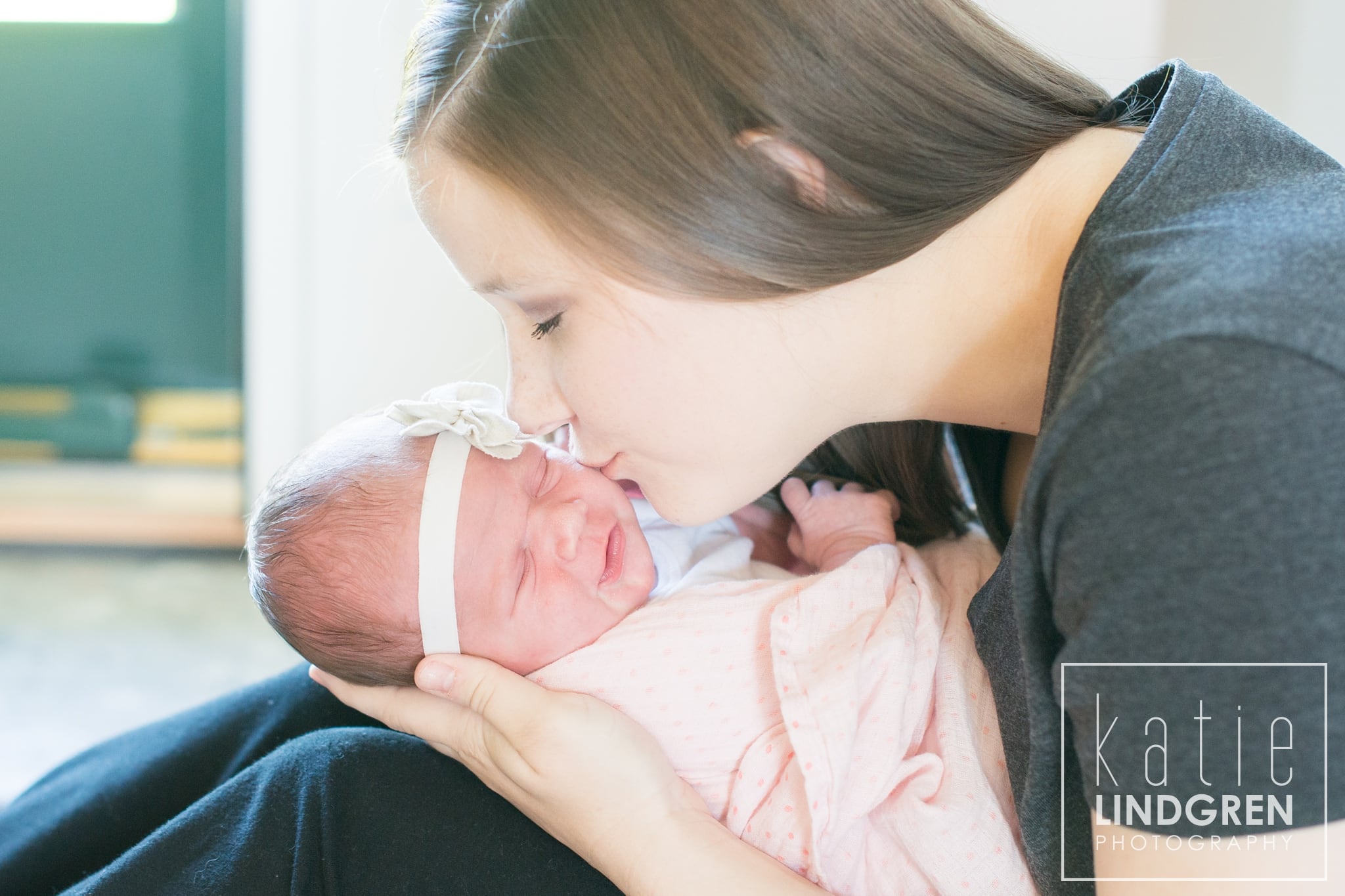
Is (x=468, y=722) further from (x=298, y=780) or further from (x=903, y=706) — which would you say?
(x=903, y=706)

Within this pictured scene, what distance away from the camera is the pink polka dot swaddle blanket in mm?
941

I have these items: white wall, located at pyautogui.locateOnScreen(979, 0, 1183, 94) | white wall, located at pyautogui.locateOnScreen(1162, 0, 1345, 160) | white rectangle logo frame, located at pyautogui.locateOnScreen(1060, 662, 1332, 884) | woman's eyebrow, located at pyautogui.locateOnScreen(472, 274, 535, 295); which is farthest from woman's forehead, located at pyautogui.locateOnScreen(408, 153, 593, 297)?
white wall, located at pyautogui.locateOnScreen(1162, 0, 1345, 160)

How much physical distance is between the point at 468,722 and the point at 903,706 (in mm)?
425

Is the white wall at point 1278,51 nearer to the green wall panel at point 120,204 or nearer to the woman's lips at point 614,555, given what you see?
the woman's lips at point 614,555

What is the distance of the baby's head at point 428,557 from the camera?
107cm

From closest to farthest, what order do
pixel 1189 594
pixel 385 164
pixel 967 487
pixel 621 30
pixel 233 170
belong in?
pixel 1189 594, pixel 621 30, pixel 385 164, pixel 967 487, pixel 233 170

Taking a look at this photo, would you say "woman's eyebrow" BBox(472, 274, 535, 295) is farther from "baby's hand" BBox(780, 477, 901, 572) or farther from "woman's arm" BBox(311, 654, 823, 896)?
"baby's hand" BBox(780, 477, 901, 572)

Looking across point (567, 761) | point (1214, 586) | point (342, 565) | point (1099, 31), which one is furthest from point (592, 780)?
point (1099, 31)

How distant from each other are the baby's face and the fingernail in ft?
0.17

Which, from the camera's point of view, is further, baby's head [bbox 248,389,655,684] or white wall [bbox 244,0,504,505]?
white wall [bbox 244,0,504,505]

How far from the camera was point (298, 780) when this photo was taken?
100 cm

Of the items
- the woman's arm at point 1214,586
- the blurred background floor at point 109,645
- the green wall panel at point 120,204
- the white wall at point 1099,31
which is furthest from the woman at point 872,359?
the green wall panel at point 120,204

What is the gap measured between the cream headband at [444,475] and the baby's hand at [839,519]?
363 millimetres

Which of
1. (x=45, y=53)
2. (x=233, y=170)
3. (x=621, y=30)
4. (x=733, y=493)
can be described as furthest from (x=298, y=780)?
(x=45, y=53)
